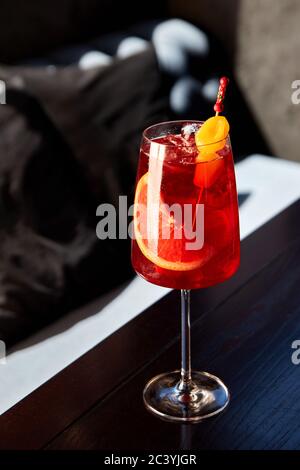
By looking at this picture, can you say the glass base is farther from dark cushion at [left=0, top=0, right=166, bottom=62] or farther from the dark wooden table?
dark cushion at [left=0, top=0, right=166, bottom=62]

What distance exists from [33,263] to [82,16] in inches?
27.4

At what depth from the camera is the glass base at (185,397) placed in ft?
2.14

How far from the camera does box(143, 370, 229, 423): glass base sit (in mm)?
653

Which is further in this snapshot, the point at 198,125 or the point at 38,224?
the point at 38,224

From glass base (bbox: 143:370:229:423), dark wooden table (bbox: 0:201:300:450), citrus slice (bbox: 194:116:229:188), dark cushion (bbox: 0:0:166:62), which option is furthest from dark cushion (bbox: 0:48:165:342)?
citrus slice (bbox: 194:116:229:188)

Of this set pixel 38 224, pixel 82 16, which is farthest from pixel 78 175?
pixel 82 16

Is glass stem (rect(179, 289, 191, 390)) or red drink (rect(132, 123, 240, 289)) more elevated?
red drink (rect(132, 123, 240, 289))

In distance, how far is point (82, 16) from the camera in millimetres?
1599

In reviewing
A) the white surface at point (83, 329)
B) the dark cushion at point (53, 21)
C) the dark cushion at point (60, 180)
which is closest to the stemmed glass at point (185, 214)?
the white surface at point (83, 329)

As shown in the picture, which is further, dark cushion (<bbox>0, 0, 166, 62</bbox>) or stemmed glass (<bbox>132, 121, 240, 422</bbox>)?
dark cushion (<bbox>0, 0, 166, 62</bbox>)

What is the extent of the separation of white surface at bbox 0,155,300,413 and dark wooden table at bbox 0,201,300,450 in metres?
0.26

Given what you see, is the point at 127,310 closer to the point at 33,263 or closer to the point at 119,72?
the point at 33,263

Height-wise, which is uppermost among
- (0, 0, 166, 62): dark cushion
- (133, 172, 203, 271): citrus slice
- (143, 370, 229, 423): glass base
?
(0, 0, 166, 62): dark cushion

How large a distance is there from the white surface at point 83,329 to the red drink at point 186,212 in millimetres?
435
